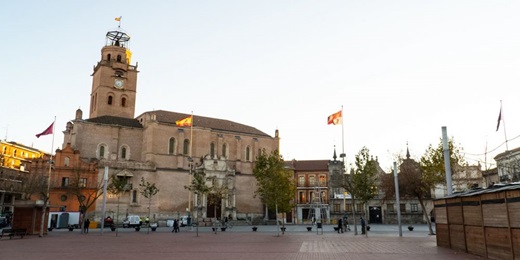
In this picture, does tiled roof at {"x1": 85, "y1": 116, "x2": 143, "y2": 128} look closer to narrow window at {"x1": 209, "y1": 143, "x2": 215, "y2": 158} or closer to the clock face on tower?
the clock face on tower

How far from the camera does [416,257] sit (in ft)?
55.9

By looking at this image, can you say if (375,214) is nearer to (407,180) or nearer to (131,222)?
(407,180)

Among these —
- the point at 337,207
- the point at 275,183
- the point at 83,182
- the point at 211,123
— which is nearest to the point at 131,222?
the point at 83,182

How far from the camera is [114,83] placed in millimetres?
74500

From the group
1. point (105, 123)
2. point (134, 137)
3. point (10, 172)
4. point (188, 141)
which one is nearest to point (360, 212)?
point (188, 141)

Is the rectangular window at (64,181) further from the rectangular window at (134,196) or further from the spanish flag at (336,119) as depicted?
the spanish flag at (336,119)

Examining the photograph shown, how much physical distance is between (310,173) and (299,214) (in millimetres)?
8544

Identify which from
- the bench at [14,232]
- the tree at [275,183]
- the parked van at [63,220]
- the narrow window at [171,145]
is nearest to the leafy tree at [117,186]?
the parked van at [63,220]

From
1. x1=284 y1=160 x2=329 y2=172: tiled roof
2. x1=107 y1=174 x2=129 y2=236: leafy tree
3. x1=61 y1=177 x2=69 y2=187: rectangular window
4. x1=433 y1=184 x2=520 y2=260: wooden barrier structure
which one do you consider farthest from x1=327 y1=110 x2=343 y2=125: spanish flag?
x1=61 y1=177 x2=69 y2=187: rectangular window

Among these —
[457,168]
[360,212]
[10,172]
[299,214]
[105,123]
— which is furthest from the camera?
[10,172]

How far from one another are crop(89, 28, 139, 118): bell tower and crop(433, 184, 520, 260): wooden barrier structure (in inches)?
2518

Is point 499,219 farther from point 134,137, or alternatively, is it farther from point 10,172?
point 10,172

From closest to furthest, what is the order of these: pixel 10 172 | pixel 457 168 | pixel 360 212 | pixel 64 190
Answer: pixel 457 168
pixel 64 190
pixel 360 212
pixel 10 172

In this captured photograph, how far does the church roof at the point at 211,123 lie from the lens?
7188cm
